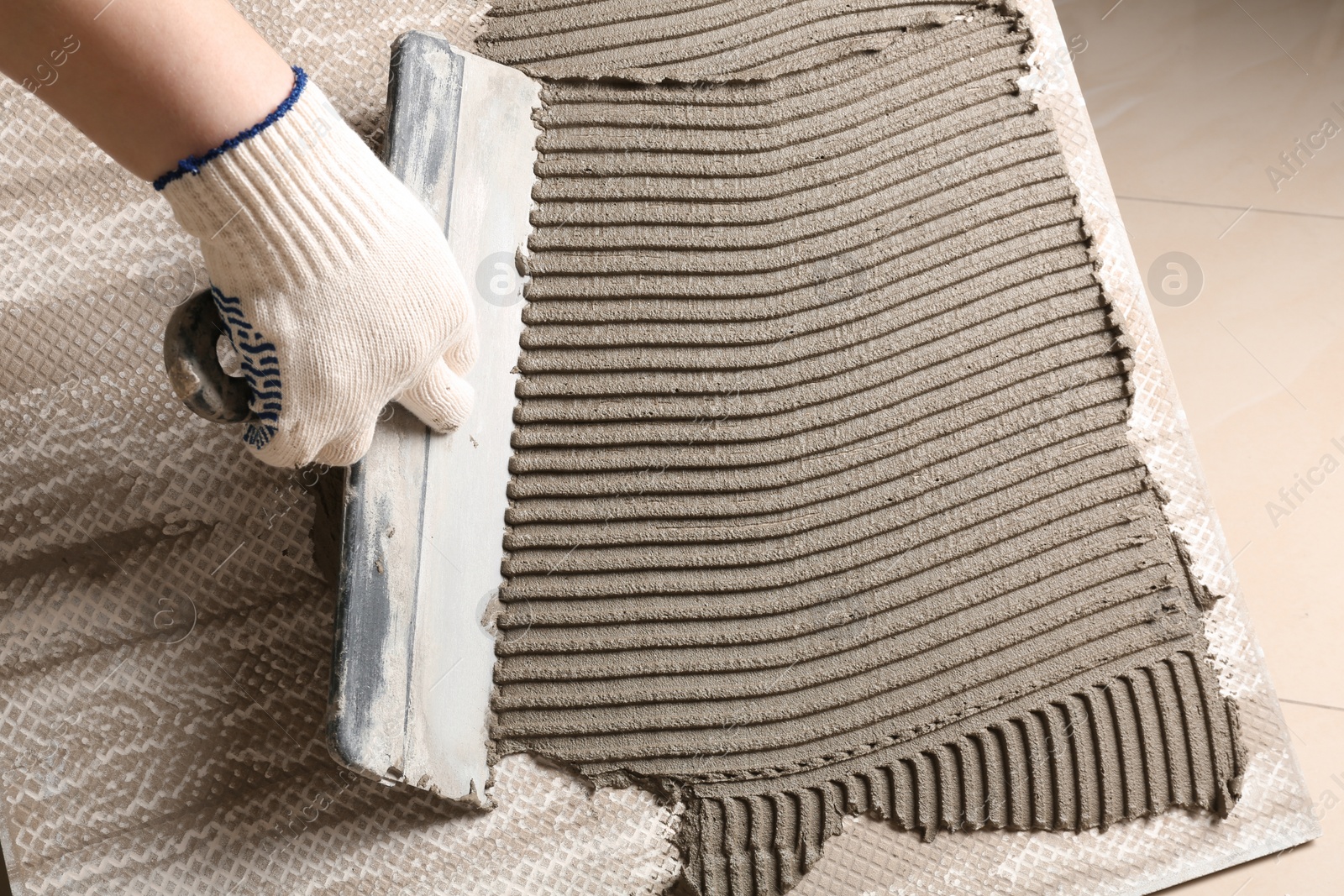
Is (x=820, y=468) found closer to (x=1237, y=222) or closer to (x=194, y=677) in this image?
(x=194, y=677)

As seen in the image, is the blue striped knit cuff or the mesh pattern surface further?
the mesh pattern surface

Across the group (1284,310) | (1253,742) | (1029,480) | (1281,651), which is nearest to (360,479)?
(1029,480)

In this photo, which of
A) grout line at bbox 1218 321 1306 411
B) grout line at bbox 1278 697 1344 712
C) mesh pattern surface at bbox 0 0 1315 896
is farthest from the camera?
grout line at bbox 1218 321 1306 411

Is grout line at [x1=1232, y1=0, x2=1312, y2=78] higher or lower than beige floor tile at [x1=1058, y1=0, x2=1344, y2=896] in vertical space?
higher

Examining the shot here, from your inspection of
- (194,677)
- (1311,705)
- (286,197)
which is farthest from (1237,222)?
(194,677)

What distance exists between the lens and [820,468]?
913mm

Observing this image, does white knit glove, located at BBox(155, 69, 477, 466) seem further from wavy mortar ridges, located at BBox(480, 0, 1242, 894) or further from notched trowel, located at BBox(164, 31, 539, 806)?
wavy mortar ridges, located at BBox(480, 0, 1242, 894)

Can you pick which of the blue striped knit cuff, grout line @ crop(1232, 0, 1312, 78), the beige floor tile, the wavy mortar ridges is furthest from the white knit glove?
grout line @ crop(1232, 0, 1312, 78)

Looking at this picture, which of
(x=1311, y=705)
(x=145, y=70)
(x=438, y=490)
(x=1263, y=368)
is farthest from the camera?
(x=1263, y=368)

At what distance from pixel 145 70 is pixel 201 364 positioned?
0.59 feet

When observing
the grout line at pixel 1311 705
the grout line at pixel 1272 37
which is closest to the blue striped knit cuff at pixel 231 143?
the grout line at pixel 1311 705

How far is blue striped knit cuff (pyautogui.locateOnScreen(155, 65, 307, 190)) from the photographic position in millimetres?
563

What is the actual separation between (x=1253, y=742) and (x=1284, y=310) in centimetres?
57

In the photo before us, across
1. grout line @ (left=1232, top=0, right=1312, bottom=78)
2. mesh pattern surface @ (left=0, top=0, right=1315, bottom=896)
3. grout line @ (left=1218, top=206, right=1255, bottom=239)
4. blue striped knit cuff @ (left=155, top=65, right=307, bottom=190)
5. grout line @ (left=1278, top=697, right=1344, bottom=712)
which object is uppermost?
grout line @ (left=1232, top=0, right=1312, bottom=78)
